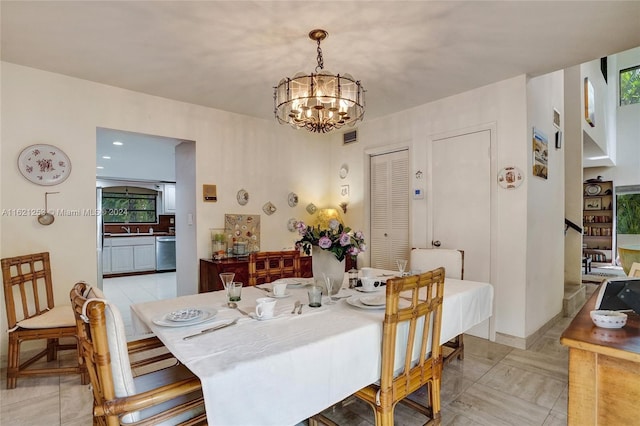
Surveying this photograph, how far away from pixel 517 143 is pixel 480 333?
1888mm

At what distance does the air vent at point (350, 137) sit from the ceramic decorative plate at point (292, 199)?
1077 millimetres

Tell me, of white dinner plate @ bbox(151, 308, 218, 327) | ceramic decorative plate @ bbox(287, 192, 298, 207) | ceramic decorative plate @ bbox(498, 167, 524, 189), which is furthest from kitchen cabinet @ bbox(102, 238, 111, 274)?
ceramic decorative plate @ bbox(498, 167, 524, 189)

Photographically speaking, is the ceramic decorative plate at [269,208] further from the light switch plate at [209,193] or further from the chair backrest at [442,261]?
the chair backrest at [442,261]

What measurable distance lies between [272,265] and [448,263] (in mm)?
1448

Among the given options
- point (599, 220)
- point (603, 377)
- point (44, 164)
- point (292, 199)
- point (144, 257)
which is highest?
point (44, 164)

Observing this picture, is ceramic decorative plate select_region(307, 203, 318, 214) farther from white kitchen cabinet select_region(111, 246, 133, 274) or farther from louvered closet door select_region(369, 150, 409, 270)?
white kitchen cabinet select_region(111, 246, 133, 274)

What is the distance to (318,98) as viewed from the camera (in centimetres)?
215

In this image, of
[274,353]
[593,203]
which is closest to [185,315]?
[274,353]

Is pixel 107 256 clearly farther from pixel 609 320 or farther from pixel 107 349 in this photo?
pixel 609 320

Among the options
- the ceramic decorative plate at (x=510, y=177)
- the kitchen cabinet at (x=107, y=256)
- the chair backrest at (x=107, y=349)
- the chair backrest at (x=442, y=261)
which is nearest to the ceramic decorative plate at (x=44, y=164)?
the chair backrest at (x=107, y=349)

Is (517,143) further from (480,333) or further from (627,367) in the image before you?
(627,367)

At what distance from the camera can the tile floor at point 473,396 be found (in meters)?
1.95

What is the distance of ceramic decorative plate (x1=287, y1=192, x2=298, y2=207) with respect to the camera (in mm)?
4519

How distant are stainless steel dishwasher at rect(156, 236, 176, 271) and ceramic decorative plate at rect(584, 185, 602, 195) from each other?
10.9m
